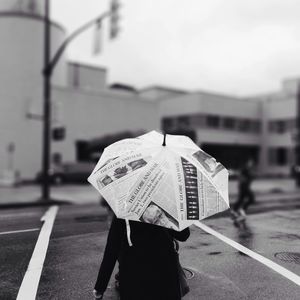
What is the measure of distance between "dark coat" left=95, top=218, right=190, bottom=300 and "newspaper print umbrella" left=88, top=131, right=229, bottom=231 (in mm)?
270

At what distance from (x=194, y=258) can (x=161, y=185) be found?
3835mm

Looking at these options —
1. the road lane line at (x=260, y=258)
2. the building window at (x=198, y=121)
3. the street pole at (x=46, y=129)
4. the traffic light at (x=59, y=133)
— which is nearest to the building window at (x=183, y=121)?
the building window at (x=198, y=121)

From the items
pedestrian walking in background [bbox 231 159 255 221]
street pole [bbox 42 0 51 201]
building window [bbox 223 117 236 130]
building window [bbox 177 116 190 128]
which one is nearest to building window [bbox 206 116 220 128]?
building window [bbox 223 117 236 130]

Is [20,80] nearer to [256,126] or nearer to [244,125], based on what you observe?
[244,125]

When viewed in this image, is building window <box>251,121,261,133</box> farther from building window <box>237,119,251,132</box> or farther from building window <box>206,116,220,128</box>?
building window <box>206,116,220,128</box>

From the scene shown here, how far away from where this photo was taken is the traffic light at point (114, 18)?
12.9 metres

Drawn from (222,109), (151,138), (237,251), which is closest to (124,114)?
(222,109)

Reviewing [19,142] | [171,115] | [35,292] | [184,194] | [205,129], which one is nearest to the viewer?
[184,194]

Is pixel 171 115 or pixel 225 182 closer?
pixel 225 182

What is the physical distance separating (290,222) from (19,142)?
2802 cm

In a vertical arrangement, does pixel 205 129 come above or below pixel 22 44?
below

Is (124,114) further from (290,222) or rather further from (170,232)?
(170,232)

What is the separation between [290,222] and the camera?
1089 cm

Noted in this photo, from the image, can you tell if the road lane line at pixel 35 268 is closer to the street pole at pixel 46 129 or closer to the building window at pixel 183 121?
the street pole at pixel 46 129
